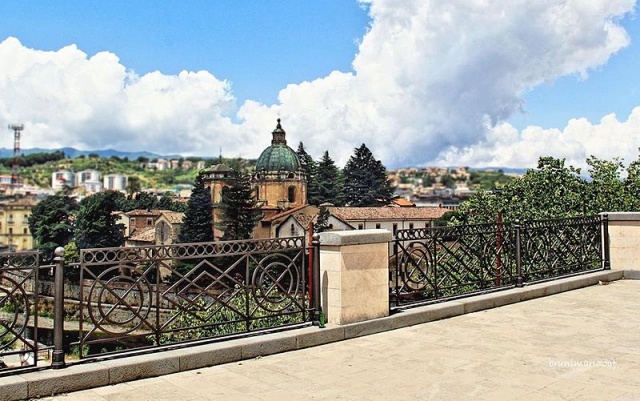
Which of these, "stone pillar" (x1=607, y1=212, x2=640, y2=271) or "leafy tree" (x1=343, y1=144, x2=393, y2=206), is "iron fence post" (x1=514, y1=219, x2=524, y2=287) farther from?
"leafy tree" (x1=343, y1=144, x2=393, y2=206)

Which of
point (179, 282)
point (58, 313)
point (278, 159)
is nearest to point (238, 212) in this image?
point (278, 159)

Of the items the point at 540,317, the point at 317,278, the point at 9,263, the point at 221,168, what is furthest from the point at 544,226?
the point at 221,168

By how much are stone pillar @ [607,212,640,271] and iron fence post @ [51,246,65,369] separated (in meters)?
9.72

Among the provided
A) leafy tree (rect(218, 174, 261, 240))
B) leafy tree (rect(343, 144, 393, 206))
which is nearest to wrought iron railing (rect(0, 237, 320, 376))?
leafy tree (rect(218, 174, 261, 240))

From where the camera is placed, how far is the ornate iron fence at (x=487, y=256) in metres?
7.86

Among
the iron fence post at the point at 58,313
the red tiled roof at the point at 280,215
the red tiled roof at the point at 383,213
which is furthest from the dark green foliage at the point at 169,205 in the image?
the iron fence post at the point at 58,313

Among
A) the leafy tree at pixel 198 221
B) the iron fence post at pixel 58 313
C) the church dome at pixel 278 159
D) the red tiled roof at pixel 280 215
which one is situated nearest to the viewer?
the iron fence post at pixel 58 313

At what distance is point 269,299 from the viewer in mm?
6574

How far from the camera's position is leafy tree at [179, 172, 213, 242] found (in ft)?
230

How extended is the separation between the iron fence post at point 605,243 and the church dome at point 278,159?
6974 centimetres

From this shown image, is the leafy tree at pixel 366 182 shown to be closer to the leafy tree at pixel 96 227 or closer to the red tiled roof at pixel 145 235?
the red tiled roof at pixel 145 235

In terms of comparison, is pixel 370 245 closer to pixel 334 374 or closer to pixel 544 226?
pixel 334 374

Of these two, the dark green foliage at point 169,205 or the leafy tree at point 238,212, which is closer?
the leafy tree at point 238,212

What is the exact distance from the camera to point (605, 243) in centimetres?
1142
